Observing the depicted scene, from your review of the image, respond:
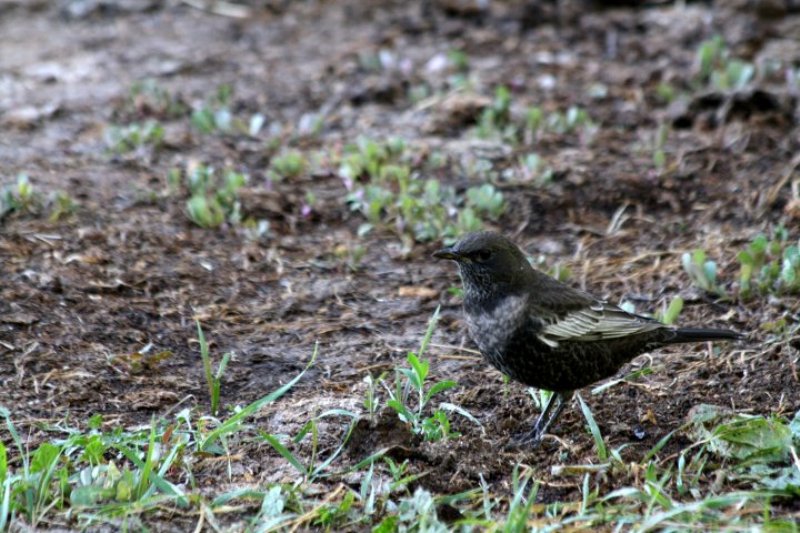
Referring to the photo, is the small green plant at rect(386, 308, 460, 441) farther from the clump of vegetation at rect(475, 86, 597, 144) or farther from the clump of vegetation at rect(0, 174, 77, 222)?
the clump of vegetation at rect(475, 86, 597, 144)

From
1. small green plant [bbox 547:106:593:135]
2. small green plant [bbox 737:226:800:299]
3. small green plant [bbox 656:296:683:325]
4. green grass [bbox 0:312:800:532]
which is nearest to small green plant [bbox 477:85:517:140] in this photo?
small green plant [bbox 547:106:593:135]

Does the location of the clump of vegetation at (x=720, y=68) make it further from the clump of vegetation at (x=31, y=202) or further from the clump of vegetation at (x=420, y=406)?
the clump of vegetation at (x=31, y=202)

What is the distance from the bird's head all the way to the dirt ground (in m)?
0.50

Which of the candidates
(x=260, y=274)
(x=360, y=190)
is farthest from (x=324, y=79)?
(x=260, y=274)

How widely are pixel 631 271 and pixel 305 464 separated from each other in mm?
2575

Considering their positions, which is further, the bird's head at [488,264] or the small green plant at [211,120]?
the small green plant at [211,120]

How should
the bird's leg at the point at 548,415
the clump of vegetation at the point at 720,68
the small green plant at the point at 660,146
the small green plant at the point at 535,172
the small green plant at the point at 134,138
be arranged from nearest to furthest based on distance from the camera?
the bird's leg at the point at 548,415 < the small green plant at the point at 535,172 < the small green plant at the point at 660,146 < the small green plant at the point at 134,138 < the clump of vegetation at the point at 720,68

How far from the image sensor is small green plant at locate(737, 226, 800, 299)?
541 cm

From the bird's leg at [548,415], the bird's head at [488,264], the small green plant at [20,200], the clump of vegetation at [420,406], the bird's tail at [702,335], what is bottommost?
the small green plant at [20,200]

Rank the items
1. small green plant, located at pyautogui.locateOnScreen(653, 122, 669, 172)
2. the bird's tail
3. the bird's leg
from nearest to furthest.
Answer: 1. the bird's leg
2. the bird's tail
3. small green plant, located at pyautogui.locateOnScreen(653, 122, 669, 172)

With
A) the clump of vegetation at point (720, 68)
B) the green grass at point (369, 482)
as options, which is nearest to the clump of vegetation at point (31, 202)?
the green grass at point (369, 482)

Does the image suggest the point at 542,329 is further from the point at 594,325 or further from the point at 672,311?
the point at 672,311

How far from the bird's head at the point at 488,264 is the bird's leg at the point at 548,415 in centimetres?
50

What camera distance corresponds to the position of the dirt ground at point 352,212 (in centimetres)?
484
